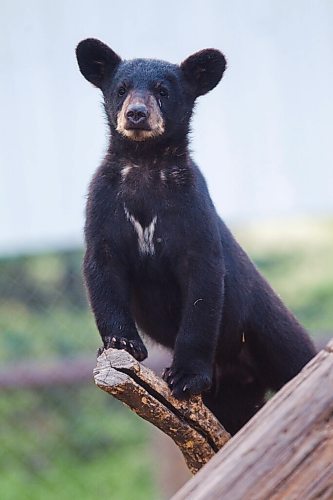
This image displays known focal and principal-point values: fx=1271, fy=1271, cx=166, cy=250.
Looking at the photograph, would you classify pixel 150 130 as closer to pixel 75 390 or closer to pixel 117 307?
pixel 117 307

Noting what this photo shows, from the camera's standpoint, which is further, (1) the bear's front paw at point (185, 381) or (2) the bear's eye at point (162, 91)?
(2) the bear's eye at point (162, 91)

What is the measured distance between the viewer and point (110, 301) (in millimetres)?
5418

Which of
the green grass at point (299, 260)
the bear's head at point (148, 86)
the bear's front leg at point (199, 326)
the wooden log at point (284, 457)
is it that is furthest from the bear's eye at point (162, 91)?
the green grass at point (299, 260)

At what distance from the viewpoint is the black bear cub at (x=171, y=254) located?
539 centimetres

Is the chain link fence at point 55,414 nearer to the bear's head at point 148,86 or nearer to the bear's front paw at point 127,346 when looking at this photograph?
the bear's head at point 148,86

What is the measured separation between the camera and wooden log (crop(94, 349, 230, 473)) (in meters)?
4.74

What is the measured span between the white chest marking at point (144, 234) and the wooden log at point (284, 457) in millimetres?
2029

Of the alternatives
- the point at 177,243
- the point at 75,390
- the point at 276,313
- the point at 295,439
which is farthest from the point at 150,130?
the point at 75,390

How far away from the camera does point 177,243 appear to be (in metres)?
5.53

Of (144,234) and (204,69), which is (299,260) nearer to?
(204,69)

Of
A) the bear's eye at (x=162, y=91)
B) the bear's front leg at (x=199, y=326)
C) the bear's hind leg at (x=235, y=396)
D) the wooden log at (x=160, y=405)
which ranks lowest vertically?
the bear's hind leg at (x=235, y=396)

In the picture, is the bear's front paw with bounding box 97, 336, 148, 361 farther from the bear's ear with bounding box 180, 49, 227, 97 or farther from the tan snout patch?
the bear's ear with bounding box 180, 49, 227, 97

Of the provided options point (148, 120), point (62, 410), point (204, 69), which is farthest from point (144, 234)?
point (62, 410)

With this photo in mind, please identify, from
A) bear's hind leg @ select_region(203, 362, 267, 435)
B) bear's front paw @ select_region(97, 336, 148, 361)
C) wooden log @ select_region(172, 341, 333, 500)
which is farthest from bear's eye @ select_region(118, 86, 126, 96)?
wooden log @ select_region(172, 341, 333, 500)
